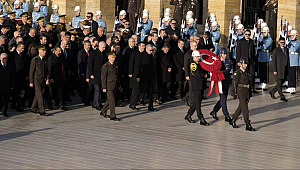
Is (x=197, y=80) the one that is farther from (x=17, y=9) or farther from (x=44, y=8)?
(x=17, y=9)

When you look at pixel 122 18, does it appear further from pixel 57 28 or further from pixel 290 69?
pixel 290 69

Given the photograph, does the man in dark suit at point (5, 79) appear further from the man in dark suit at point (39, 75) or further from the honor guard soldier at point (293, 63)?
the honor guard soldier at point (293, 63)

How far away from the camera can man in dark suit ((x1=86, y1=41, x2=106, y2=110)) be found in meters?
15.5

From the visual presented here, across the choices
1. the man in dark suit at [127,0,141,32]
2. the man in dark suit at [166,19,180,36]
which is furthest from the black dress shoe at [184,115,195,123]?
the man in dark suit at [127,0,141,32]

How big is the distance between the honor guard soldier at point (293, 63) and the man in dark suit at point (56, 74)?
6706 mm

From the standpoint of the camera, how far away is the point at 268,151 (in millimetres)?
11195

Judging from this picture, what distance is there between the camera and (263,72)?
19.7 metres

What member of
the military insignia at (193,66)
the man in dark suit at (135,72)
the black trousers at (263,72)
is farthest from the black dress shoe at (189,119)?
the black trousers at (263,72)

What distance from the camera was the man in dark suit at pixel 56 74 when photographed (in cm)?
1520

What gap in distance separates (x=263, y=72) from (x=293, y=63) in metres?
1.28

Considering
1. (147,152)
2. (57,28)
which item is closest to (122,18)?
(57,28)

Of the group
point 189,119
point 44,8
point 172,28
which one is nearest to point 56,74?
point 189,119

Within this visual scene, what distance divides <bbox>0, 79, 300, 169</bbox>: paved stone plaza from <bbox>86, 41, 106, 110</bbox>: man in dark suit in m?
0.40

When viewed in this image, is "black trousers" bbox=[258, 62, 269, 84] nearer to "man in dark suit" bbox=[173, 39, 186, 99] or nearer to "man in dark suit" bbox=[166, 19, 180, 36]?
"man in dark suit" bbox=[166, 19, 180, 36]
